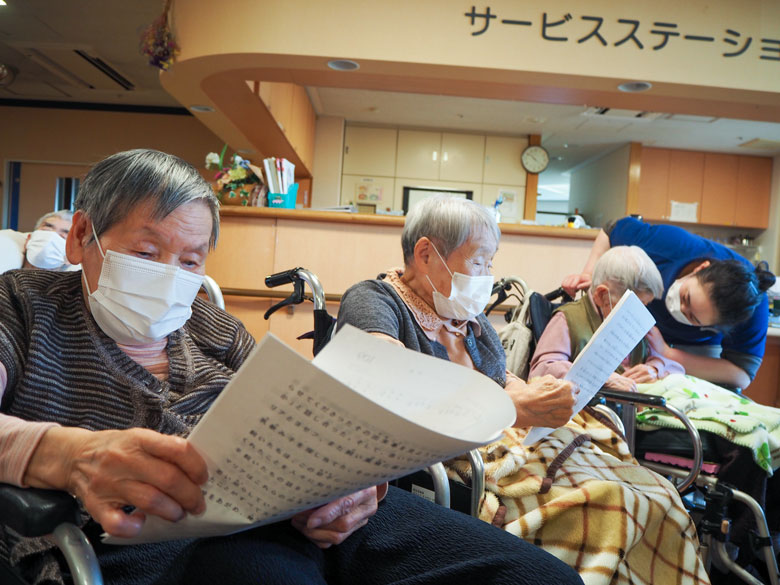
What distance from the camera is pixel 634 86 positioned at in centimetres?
364

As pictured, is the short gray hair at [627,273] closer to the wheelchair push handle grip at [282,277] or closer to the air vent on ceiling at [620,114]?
the wheelchair push handle grip at [282,277]

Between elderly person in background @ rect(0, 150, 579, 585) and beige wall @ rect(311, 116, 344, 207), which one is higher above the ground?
beige wall @ rect(311, 116, 344, 207)

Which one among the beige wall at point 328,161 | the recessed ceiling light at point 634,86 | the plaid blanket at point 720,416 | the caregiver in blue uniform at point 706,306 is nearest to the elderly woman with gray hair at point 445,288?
the plaid blanket at point 720,416

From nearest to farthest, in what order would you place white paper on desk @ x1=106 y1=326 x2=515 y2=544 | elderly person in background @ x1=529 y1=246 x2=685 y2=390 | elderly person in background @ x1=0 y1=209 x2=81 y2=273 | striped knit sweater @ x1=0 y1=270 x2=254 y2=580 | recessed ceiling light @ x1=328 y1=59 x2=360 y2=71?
white paper on desk @ x1=106 y1=326 x2=515 y2=544, striped knit sweater @ x1=0 y1=270 x2=254 y2=580, elderly person in background @ x1=529 y1=246 x2=685 y2=390, elderly person in background @ x1=0 y1=209 x2=81 y2=273, recessed ceiling light @ x1=328 y1=59 x2=360 y2=71

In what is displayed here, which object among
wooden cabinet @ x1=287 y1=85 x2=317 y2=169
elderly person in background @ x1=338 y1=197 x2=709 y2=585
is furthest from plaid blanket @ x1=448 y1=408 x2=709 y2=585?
wooden cabinet @ x1=287 y1=85 x2=317 y2=169

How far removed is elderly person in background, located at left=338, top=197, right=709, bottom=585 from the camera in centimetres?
110

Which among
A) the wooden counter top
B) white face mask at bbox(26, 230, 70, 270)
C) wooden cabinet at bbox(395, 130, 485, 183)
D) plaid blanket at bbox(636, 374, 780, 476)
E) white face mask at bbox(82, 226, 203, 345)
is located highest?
wooden cabinet at bbox(395, 130, 485, 183)

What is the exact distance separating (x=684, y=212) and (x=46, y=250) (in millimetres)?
7411

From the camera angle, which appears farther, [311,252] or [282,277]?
[311,252]

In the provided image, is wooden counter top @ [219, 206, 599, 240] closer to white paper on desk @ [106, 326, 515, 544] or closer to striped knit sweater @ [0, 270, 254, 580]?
striped knit sweater @ [0, 270, 254, 580]

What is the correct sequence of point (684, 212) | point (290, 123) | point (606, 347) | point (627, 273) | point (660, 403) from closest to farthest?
point (606, 347) < point (660, 403) < point (627, 273) < point (290, 123) < point (684, 212)

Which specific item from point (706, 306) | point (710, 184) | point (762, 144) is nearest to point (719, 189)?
point (710, 184)

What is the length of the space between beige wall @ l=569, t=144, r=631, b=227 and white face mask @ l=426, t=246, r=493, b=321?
6.52 meters

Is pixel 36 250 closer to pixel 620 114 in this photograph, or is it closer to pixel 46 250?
pixel 46 250
